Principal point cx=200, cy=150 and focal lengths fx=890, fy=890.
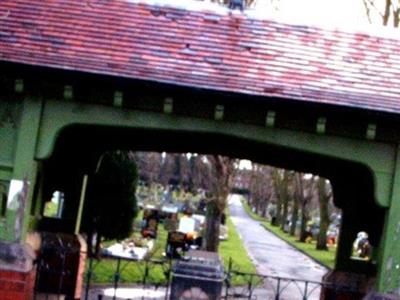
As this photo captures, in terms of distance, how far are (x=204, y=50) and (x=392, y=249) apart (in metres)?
3.38

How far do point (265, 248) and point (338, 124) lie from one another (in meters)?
39.3

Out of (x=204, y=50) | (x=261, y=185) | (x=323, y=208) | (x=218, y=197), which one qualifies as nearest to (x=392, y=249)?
(x=204, y=50)

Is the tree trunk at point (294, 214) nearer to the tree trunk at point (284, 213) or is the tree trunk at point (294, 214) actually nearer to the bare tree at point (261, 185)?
the tree trunk at point (284, 213)

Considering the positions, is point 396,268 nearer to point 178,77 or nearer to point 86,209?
point 178,77

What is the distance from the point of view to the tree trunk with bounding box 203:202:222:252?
2528 cm

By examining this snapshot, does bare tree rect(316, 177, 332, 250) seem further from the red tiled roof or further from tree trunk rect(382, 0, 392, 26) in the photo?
the red tiled roof

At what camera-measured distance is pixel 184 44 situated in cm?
1133

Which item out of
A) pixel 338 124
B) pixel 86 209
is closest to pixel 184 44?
pixel 338 124

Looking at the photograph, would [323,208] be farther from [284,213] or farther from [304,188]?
[284,213]

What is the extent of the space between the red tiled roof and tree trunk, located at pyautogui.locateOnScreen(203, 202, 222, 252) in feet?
45.8

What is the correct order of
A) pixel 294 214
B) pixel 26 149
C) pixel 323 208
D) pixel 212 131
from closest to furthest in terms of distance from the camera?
1. pixel 26 149
2. pixel 212 131
3. pixel 323 208
4. pixel 294 214

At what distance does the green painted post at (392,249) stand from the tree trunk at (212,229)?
575 inches

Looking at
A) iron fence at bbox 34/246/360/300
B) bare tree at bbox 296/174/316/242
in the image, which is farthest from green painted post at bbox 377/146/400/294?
bare tree at bbox 296/174/316/242

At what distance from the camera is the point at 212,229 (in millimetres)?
25922
